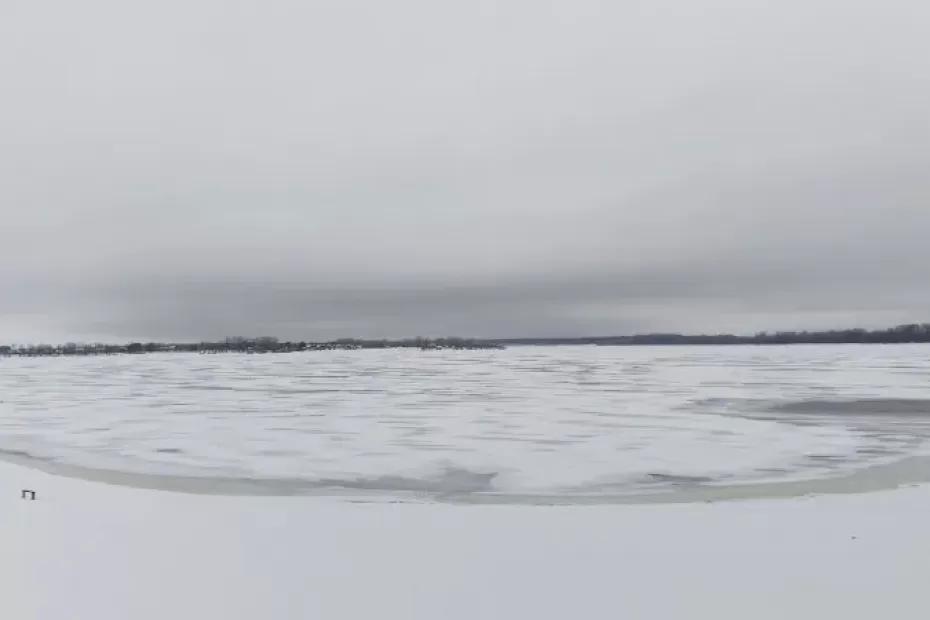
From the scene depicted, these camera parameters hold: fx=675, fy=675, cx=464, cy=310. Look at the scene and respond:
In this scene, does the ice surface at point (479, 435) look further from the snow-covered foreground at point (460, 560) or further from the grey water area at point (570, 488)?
the snow-covered foreground at point (460, 560)

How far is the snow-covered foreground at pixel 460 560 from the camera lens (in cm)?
396

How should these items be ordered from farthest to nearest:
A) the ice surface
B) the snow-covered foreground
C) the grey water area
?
the ice surface
the grey water area
the snow-covered foreground

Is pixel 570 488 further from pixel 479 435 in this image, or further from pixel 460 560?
pixel 479 435

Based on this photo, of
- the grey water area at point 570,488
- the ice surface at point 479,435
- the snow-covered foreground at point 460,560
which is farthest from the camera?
the ice surface at point 479,435

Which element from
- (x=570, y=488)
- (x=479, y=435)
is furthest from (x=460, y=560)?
(x=479, y=435)

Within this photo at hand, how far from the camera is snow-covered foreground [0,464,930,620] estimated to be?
156 inches

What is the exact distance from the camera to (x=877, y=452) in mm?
9172

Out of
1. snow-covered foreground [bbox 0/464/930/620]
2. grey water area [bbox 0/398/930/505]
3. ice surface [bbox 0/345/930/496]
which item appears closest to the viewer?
snow-covered foreground [bbox 0/464/930/620]

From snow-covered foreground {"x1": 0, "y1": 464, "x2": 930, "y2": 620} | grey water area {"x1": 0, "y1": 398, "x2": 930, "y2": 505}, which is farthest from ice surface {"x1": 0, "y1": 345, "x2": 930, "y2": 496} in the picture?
snow-covered foreground {"x1": 0, "y1": 464, "x2": 930, "y2": 620}

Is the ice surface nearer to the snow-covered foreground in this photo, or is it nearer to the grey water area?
the grey water area

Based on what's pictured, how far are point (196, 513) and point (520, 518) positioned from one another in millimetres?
2851

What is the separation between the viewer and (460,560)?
4.63 metres

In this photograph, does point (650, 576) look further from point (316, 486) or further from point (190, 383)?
point (190, 383)

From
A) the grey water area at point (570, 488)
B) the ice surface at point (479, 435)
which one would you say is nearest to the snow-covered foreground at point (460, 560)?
the grey water area at point (570, 488)
